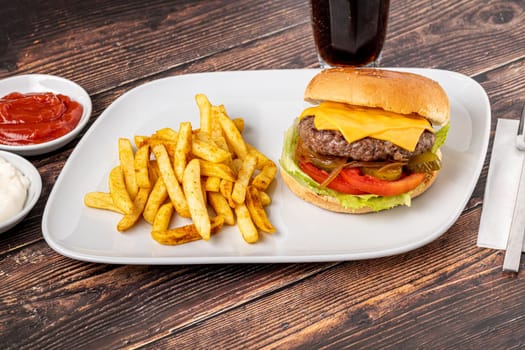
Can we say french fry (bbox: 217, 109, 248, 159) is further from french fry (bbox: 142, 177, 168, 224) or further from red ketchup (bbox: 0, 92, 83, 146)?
red ketchup (bbox: 0, 92, 83, 146)

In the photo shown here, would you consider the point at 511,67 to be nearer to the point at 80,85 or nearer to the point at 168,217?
the point at 168,217

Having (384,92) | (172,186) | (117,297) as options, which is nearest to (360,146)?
(384,92)

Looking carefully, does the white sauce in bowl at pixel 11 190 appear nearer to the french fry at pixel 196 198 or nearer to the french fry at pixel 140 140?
the french fry at pixel 140 140

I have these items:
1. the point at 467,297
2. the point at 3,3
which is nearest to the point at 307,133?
the point at 467,297

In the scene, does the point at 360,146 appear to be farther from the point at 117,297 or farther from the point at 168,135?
the point at 117,297

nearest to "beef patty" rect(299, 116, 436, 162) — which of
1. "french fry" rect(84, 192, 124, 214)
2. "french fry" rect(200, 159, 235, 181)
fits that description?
"french fry" rect(200, 159, 235, 181)

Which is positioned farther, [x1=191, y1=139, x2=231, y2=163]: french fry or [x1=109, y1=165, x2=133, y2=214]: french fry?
[x1=191, y1=139, x2=231, y2=163]: french fry

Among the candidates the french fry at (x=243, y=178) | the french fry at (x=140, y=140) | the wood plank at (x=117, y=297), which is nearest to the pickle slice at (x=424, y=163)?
the wood plank at (x=117, y=297)
